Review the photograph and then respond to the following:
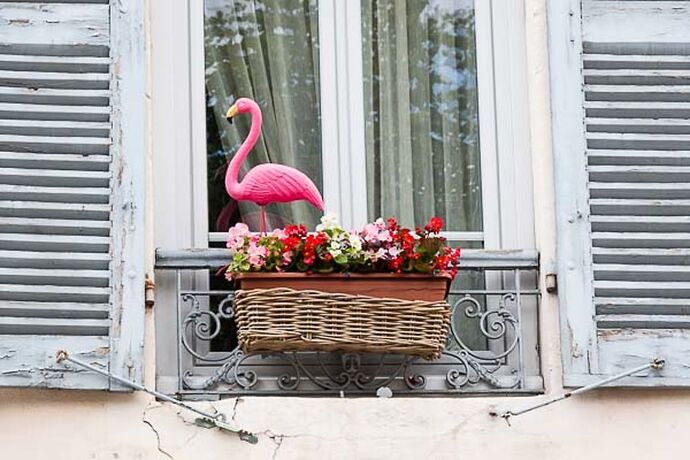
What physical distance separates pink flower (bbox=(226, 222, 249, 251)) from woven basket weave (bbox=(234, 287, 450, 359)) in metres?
0.19

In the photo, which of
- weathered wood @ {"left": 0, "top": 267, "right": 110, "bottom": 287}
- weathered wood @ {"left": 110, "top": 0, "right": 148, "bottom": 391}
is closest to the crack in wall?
weathered wood @ {"left": 110, "top": 0, "right": 148, "bottom": 391}

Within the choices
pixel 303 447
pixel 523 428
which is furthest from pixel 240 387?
pixel 523 428

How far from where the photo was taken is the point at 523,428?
8125mm

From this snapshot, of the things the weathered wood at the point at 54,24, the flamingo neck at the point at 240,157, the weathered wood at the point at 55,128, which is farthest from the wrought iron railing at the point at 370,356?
the weathered wood at the point at 54,24

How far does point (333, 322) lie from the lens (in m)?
8.03

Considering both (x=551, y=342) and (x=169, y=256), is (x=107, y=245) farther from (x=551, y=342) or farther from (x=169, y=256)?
(x=551, y=342)

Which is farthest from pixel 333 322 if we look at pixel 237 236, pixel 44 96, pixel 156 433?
pixel 44 96

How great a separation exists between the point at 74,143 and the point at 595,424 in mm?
1977

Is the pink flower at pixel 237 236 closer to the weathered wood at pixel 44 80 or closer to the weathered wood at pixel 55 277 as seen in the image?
the weathered wood at pixel 55 277

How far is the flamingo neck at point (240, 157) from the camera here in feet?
27.4

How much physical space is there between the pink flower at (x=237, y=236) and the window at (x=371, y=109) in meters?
0.34

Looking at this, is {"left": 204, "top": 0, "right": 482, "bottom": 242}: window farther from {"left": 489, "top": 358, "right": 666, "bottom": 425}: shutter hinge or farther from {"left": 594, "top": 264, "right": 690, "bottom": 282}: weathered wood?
{"left": 489, "top": 358, "right": 666, "bottom": 425}: shutter hinge

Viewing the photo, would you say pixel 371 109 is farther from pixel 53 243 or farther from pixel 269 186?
pixel 53 243

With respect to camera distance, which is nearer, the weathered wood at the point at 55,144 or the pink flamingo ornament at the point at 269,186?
the weathered wood at the point at 55,144
